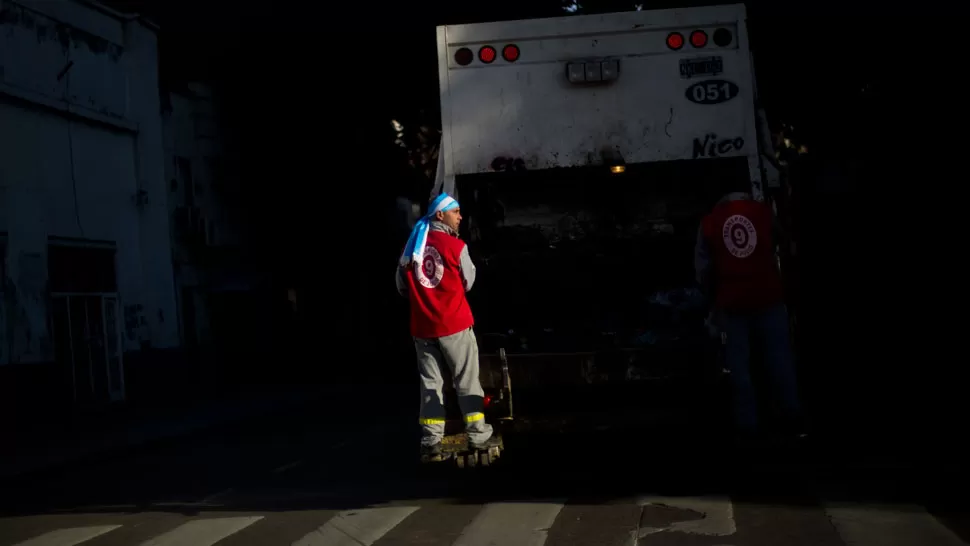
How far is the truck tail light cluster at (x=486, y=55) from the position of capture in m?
9.48

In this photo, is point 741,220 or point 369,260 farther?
point 369,260

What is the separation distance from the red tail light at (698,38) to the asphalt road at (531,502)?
2.73 metres

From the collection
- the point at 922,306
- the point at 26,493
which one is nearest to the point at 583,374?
the point at 26,493

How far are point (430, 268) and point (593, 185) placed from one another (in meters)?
2.38

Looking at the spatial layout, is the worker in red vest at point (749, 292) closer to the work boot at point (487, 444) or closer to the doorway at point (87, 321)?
the work boot at point (487, 444)

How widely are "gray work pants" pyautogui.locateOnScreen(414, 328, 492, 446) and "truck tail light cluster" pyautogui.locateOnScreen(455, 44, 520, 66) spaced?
2.08 m

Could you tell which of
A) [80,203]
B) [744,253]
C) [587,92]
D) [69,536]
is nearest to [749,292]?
[744,253]

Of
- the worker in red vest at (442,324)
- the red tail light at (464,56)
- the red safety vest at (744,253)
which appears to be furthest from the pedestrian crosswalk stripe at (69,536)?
the red safety vest at (744,253)

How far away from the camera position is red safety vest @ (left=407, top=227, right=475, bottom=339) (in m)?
8.45

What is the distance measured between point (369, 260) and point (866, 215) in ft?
40.7

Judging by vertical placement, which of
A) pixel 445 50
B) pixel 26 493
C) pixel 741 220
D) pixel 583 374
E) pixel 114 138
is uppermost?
pixel 114 138

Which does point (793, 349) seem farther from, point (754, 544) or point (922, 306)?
point (922, 306)

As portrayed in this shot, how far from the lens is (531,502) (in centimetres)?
788

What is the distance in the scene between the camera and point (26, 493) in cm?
1180
